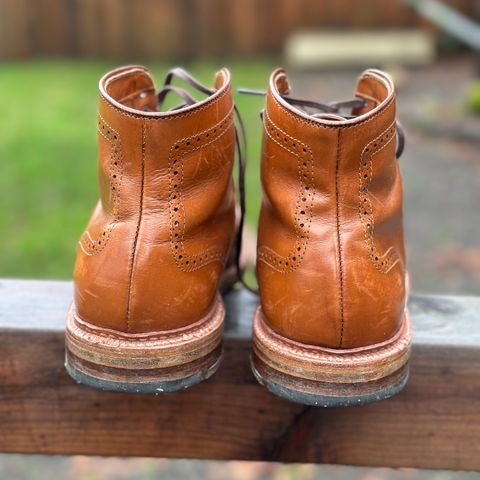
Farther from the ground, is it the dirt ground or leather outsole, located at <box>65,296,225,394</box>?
leather outsole, located at <box>65,296,225,394</box>

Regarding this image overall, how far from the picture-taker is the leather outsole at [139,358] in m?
1.04

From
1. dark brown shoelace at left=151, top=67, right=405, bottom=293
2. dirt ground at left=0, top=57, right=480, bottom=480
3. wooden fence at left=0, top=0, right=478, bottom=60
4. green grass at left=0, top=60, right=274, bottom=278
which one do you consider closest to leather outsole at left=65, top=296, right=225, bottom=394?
dark brown shoelace at left=151, top=67, right=405, bottom=293

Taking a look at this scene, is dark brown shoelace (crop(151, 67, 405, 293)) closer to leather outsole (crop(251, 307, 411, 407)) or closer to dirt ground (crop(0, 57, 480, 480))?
leather outsole (crop(251, 307, 411, 407))

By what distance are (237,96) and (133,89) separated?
466cm

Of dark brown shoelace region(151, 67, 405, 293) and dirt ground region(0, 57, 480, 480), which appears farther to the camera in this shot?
dirt ground region(0, 57, 480, 480)

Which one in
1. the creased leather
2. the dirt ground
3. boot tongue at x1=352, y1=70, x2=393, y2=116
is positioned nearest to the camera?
the creased leather

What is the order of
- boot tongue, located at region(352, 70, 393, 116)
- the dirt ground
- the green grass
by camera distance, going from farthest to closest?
the green grass < the dirt ground < boot tongue, located at region(352, 70, 393, 116)

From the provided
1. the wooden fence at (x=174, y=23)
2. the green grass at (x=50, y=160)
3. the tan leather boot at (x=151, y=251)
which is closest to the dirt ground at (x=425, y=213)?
the green grass at (x=50, y=160)

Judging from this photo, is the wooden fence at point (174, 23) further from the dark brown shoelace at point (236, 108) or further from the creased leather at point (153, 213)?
the creased leather at point (153, 213)

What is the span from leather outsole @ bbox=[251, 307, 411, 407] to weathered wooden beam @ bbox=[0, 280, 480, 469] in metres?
0.11

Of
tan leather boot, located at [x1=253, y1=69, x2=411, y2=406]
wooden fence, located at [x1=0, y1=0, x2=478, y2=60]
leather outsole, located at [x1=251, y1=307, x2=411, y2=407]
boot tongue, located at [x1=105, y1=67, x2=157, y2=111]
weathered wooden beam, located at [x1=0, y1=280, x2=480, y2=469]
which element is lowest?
wooden fence, located at [x1=0, y1=0, x2=478, y2=60]

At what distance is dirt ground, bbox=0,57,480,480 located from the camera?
240cm

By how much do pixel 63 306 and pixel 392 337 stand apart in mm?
554

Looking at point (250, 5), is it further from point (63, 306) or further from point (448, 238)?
point (63, 306)
